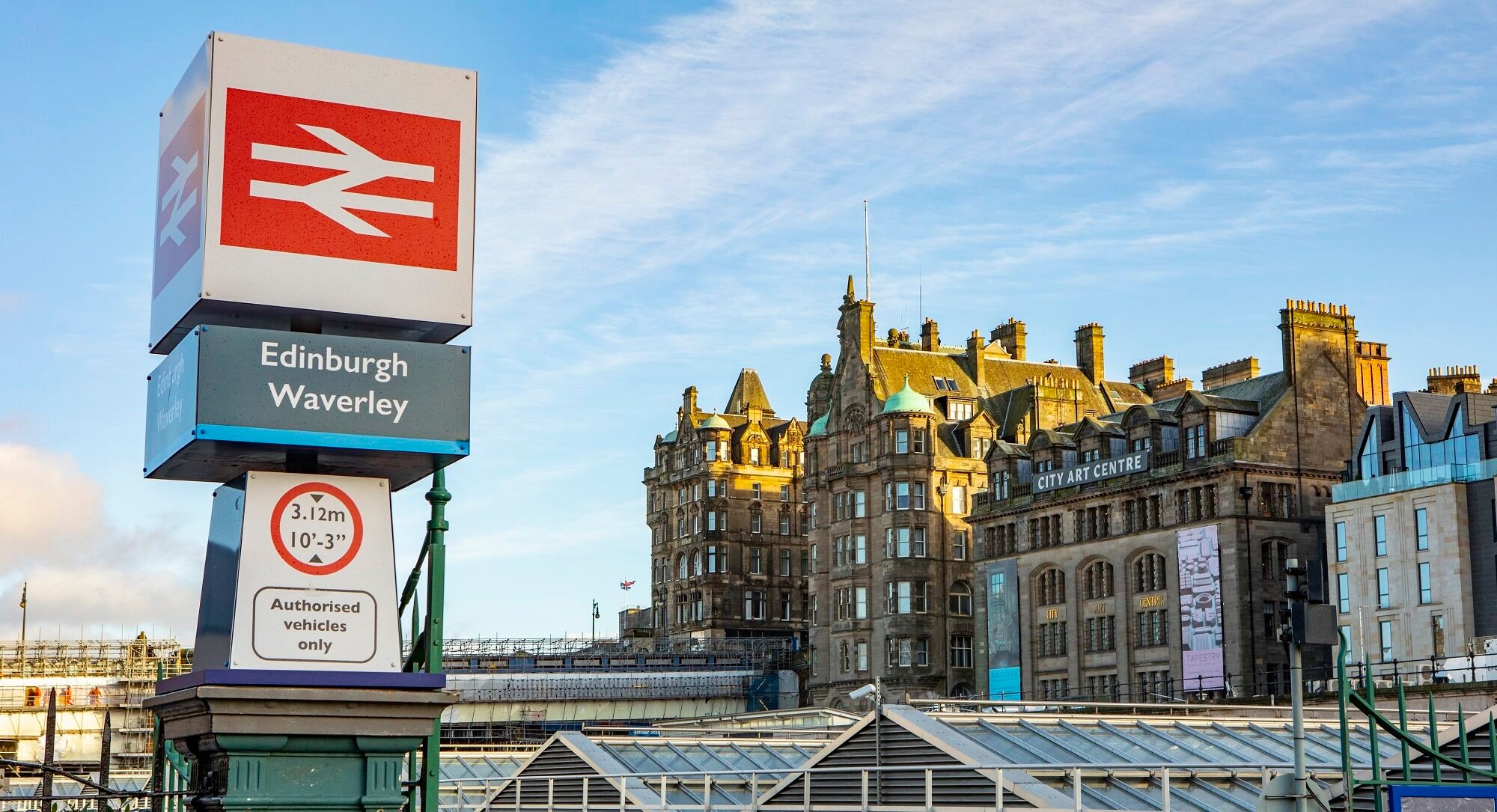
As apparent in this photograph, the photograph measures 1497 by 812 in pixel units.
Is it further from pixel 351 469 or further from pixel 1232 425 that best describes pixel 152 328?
pixel 1232 425

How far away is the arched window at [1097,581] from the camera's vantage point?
350 ft

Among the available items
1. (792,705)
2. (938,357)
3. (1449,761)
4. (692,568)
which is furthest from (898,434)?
(1449,761)

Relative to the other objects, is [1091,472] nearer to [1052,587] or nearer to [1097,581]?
[1097,581]

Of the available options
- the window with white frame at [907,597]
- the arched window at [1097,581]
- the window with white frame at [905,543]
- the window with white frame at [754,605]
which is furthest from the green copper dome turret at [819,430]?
the arched window at [1097,581]

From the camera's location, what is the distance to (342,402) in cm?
1388

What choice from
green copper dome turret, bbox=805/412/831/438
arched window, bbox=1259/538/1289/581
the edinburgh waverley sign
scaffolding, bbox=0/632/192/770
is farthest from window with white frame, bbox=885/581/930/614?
scaffolding, bbox=0/632/192/770

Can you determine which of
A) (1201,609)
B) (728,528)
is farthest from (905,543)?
(728,528)

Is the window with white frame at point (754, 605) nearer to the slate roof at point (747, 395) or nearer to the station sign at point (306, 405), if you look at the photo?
the slate roof at point (747, 395)

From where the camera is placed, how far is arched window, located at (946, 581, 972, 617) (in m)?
121

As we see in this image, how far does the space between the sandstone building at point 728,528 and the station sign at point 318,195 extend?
136 metres

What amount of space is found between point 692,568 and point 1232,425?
201 ft

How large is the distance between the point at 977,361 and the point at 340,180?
117262 mm

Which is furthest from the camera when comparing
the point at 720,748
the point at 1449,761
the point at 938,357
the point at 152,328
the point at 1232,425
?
the point at 938,357

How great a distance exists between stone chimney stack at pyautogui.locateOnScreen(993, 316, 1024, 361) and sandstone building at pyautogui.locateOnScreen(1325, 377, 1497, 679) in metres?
40.0
